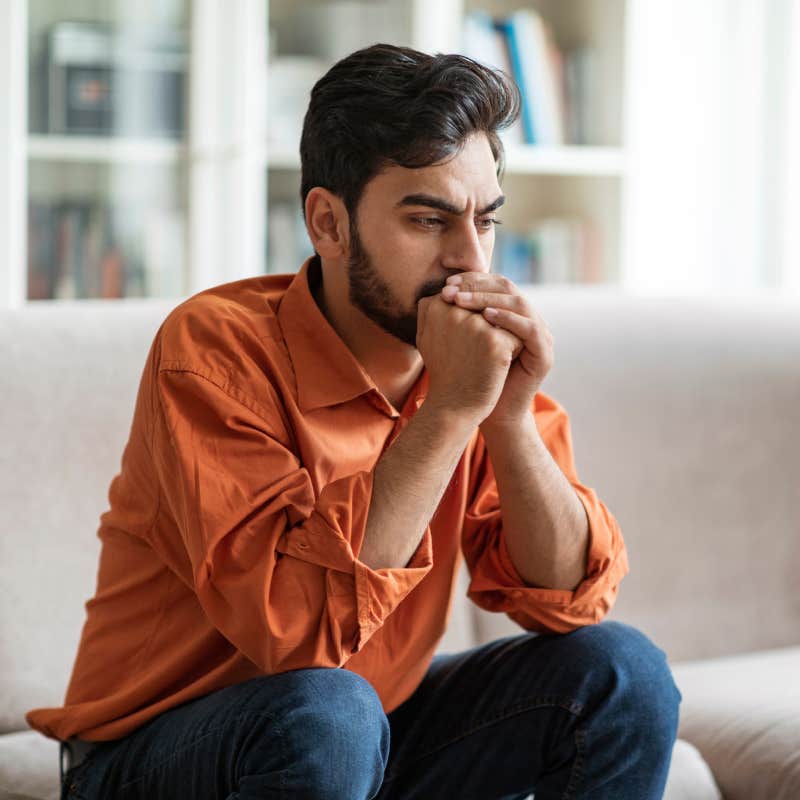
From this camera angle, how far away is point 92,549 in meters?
1.68

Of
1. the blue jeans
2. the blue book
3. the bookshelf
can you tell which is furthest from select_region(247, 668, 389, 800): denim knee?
the blue book

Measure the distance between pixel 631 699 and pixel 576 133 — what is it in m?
2.08

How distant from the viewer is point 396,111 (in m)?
1.36

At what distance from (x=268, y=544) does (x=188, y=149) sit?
1716 millimetres

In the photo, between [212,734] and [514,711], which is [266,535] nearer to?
[212,734]

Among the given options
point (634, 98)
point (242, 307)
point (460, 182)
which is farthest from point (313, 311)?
point (634, 98)

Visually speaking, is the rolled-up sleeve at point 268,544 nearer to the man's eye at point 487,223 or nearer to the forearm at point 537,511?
the forearm at point 537,511

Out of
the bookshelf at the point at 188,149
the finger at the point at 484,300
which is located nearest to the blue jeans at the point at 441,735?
the finger at the point at 484,300

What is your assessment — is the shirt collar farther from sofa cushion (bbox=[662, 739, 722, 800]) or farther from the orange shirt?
sofa cushion (bbox=[662, 739, 722, 800])

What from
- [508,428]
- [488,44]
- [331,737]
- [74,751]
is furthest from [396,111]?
[488,44]

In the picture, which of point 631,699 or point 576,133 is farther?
point 576,133

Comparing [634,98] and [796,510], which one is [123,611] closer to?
[796,510]

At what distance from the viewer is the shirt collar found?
138 cm

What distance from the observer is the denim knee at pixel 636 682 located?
52.6 inches
